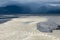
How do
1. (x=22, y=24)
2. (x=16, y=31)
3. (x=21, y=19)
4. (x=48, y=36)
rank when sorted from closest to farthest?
(x=48, y=36)
(x=16, y=31)
(x=22, y=24)
(x=21, y=19)

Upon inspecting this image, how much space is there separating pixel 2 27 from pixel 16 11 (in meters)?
0.90

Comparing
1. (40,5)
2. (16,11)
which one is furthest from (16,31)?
(40,5)

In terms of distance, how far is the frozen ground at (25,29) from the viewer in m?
3.29

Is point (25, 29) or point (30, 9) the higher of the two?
point (30, 9)

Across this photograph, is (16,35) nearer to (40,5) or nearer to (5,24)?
(5,24)

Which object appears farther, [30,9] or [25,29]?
[30,9]

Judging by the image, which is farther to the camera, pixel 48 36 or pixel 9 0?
pixel 9 0

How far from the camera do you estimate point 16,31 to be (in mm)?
3580

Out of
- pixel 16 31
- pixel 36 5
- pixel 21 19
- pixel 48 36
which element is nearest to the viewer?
pixel 48 36

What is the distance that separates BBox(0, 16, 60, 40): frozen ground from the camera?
10.8 ft

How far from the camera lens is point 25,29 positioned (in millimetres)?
3699

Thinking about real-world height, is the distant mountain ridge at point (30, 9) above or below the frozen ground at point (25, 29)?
above

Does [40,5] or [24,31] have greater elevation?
[40,5]

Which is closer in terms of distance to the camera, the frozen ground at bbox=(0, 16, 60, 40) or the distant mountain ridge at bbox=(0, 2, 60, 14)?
the frozen ground at bbox=(0, 16, 60, 40)
